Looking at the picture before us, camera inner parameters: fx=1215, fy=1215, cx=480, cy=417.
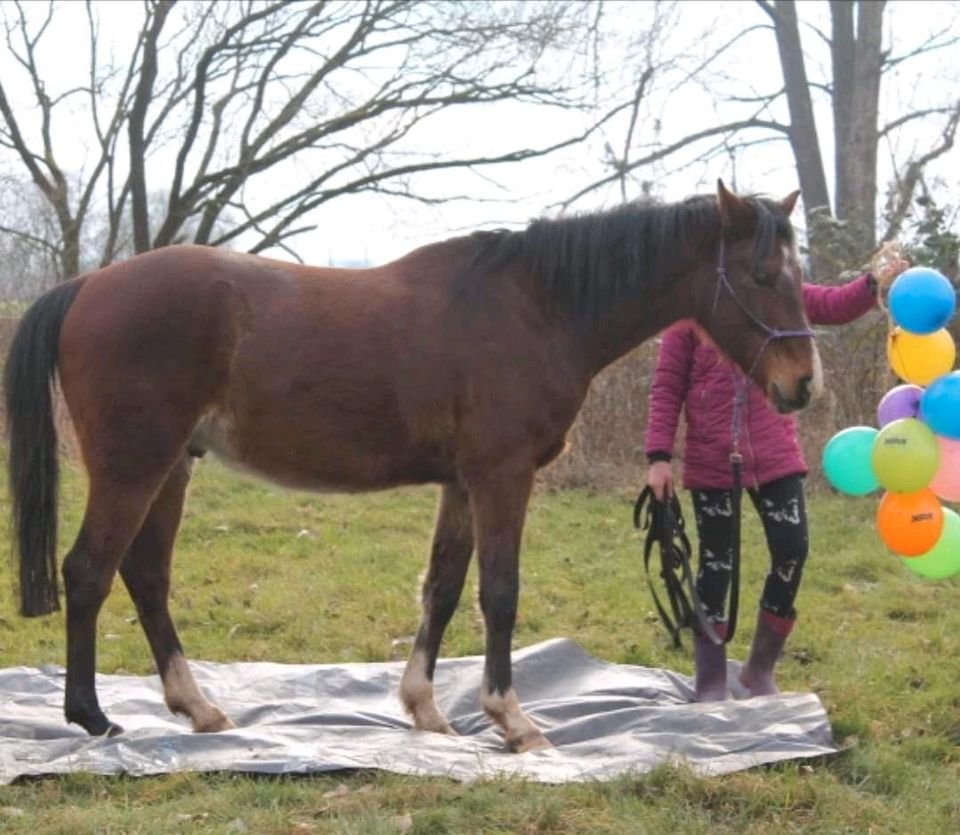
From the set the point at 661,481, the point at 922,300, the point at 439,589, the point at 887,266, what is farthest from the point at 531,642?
the point at 922,300

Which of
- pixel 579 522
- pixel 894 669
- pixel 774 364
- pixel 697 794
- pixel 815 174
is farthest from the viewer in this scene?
pixel 815 174

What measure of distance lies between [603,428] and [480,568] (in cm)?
773

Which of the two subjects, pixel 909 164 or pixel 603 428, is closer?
pixel 603 428

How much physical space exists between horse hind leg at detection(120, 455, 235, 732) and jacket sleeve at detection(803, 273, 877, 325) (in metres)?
2.60

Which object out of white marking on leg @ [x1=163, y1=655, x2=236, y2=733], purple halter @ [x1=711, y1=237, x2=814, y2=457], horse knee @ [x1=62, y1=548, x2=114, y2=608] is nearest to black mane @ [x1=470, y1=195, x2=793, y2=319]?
purple halter @ [x1=711, y1=237, x2=814, y2=457]

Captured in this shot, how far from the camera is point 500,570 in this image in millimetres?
4613

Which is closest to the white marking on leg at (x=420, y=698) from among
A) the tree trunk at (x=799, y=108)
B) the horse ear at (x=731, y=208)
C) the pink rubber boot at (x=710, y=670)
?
the pink rubber boot at (x=710, y=670)

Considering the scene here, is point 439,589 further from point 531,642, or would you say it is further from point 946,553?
point 946,553

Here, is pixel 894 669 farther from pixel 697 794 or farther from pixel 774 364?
pixel 697 794

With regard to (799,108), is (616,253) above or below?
below

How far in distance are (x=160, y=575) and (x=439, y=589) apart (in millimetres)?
1130

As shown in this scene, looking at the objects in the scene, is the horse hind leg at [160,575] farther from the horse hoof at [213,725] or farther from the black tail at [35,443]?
the black tail at [35,443]

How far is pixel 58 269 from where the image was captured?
630 inches

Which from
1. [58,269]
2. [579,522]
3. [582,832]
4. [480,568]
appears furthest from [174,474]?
[58,269]
